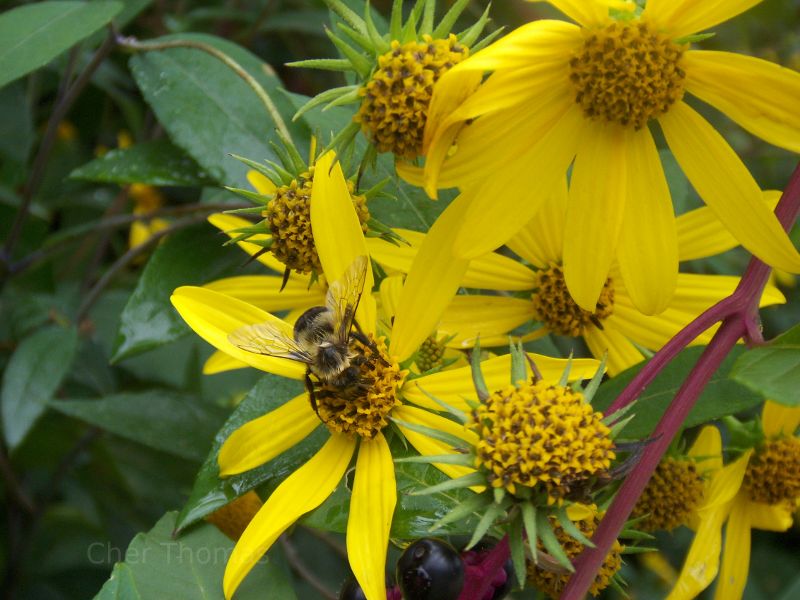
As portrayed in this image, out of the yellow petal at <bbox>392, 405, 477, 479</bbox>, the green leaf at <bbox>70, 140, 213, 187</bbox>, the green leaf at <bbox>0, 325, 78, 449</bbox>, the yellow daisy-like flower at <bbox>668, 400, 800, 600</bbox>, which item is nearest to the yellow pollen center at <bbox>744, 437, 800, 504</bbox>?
the yellow daisy-like flower at <bbox>668, 400, 800, 600</bbox>

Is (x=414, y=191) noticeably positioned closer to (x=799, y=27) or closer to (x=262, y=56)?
(x=262, y=56)

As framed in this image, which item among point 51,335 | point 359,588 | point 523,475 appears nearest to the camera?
point 523,475

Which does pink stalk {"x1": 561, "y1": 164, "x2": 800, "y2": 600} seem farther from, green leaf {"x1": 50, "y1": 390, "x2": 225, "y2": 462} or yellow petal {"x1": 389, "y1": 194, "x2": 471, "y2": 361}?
green leaf {"x1": 50, "y1": 390, "x2": 225, "y2": 462}

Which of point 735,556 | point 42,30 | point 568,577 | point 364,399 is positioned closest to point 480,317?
point 364,399

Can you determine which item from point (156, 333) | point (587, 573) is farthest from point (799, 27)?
point (587, 573)

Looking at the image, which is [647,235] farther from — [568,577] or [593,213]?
[568,577]

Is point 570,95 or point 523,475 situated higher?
point 570,95
